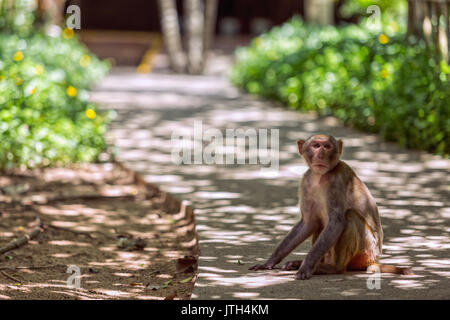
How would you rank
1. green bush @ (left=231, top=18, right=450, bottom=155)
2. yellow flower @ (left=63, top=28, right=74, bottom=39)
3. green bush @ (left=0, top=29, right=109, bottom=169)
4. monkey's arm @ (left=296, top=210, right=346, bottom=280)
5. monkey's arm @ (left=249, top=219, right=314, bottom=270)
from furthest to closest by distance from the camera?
yellow flower @ (left=63, top=28, right=74, bottom=39) → green bush @ (left=231, top=18, right=450, bottom=155) → green bush @ (left=0, top=29, right=109, bottom=169) → monkey's arm @ (left=249, top=219, right=314, bottom=270) → monkey's arm @ (left=296, top=210, right=346, bottom=280)

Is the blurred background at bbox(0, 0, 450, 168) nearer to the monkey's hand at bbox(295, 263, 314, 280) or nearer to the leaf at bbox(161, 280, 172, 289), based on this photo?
the leaf at bbox(161, 280, 172, 289)

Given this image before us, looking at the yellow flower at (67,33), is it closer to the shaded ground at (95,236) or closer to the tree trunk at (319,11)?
the tree trunk at (319,11)

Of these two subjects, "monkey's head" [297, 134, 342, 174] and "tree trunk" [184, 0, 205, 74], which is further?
"tree trunk" [184, 0, 205, 74]

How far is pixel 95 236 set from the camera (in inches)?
309

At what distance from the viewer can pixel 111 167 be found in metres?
10.4

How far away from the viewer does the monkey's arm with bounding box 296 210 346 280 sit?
539 cm

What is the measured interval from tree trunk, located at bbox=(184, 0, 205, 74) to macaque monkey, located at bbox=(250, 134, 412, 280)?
14.9m

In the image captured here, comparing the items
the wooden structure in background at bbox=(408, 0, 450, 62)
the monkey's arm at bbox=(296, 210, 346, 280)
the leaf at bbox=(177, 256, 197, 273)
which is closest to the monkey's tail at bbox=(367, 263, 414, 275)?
the monkey's arm at bbox=(296, 210, 346, 280)

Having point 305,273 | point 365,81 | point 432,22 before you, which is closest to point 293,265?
point 305,273

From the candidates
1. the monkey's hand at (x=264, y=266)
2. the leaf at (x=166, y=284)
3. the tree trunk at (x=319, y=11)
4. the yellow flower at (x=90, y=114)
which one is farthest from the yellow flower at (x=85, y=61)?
the monkey's hand at (x=264, y=266)

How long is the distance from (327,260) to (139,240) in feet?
7.76

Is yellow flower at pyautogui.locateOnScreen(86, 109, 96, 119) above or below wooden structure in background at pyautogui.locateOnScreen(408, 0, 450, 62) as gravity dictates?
below

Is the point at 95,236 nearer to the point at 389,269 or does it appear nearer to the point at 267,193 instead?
the point at 267,193
